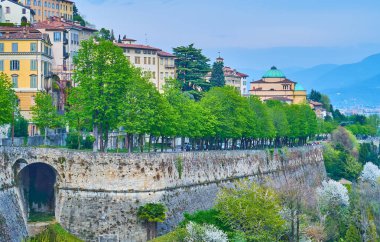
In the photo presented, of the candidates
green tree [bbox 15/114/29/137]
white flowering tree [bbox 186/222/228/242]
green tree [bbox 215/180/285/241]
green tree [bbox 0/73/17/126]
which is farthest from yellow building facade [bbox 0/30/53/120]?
white flowering tree [bbox 186/222/228/242]

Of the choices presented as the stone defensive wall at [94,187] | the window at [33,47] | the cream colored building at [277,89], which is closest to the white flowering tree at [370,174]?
the window at [33,47]

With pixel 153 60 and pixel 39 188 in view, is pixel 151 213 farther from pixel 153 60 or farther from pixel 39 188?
pixel 153 60

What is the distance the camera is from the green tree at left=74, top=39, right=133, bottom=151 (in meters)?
75.7

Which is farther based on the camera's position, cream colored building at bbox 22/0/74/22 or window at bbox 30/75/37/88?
cream colored building at bbox 22/0/74/22

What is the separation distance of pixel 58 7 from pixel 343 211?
241 ft

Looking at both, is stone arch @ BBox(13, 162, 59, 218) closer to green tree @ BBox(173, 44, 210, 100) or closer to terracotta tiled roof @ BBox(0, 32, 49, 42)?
terracotta tiled roof @ BBox(0, 32, 49, 42)

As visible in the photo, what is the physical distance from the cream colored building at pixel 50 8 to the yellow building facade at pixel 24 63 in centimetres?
4552

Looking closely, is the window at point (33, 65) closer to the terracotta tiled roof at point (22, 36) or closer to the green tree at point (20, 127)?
the terracotta tiled roof at point (22, 36)

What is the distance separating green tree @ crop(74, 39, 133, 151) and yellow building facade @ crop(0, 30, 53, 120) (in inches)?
670

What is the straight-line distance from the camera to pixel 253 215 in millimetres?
70000

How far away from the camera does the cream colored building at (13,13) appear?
391ft

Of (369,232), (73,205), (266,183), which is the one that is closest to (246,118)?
(266,183)

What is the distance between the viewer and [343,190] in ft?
316

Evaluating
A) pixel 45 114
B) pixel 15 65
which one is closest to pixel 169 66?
pixel 15 65
